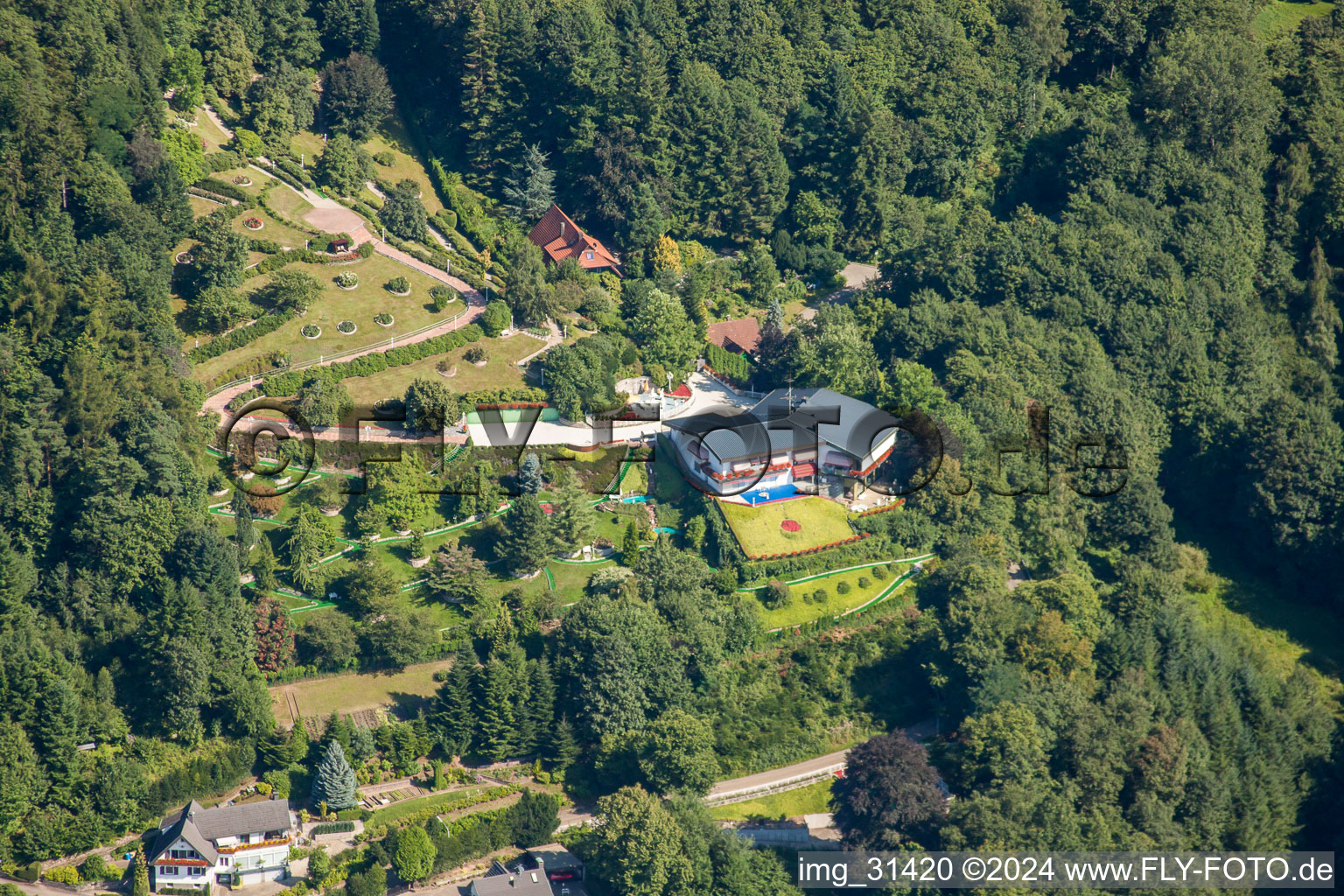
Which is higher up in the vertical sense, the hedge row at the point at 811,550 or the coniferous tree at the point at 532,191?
the coniferous tree at the point at 532,191

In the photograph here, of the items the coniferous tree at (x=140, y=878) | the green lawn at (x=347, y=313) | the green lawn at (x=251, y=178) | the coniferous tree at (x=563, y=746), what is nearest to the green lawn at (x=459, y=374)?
the green lawn at (x=347, y=313)

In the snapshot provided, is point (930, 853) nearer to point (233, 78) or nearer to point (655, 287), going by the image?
point (655, 287)

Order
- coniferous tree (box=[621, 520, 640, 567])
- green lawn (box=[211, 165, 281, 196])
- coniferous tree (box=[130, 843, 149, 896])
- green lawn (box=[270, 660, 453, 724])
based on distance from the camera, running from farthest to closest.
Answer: green lawn (box=[211, 165, 281, 196]) → coniferous tree (box=[621, 520, 640, 567]) → green lawn (box=[270, 660, 453, 724]) → coniferous tree (box=[130, 843, 149, 896])

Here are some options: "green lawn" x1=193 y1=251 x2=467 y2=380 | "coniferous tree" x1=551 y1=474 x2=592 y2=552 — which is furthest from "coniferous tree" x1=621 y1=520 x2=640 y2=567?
"green lawn" x1=193 y1=251 x2=467 y2=380

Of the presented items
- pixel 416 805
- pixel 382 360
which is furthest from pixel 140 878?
pixel 382 360

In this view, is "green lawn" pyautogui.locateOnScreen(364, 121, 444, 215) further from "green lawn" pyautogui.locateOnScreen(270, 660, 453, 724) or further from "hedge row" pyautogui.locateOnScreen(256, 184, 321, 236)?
"green lawn" pyautogui.locateOnScreen(270, 660, 453, 724)

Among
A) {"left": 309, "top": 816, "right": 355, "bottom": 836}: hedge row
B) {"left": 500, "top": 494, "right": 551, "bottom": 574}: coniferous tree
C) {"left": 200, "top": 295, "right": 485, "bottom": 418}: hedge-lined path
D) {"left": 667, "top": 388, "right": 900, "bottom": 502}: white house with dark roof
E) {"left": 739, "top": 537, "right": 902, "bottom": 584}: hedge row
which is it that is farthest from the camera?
{"left": 667, "top": 388, "right": 900, "bottom": 502}: white house with dark roof

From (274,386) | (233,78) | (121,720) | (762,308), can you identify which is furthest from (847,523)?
(233,78)

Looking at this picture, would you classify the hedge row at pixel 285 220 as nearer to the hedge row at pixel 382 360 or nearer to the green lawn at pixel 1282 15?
the hedge row at pixel 382 360
